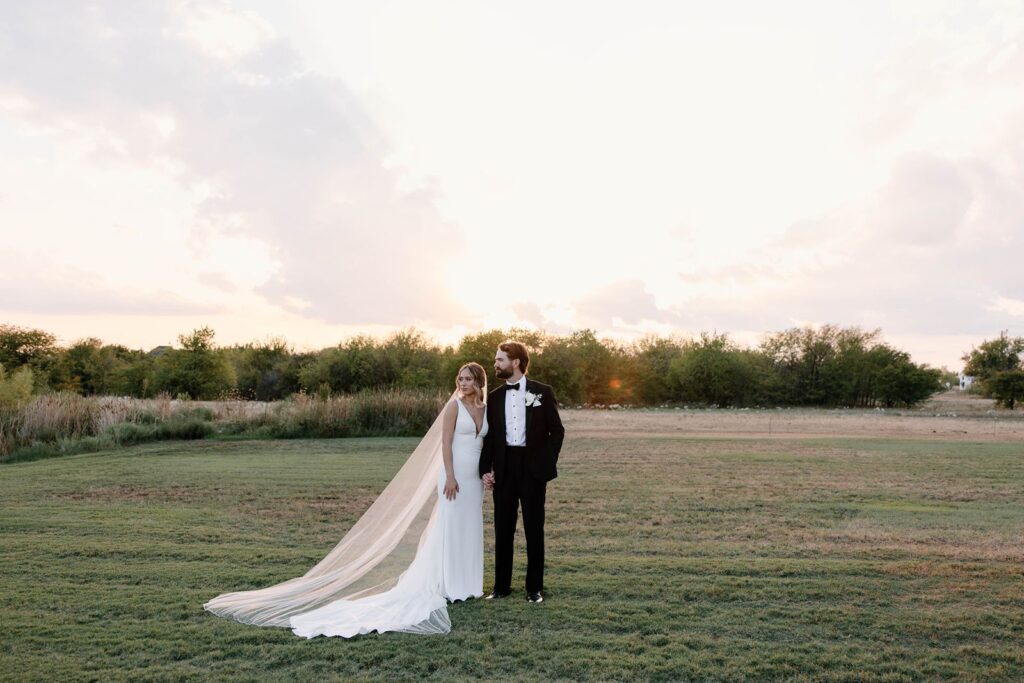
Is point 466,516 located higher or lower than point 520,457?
lower

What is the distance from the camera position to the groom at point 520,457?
653cm

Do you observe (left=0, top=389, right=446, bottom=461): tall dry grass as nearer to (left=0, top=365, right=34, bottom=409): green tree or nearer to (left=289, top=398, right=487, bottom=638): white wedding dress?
(left=0, top=365, right=34, bottom=409): green tree

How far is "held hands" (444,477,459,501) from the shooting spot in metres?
6.57

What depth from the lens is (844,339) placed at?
67375 mm

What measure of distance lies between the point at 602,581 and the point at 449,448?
201 centimetres

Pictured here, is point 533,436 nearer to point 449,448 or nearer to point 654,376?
point 449,448

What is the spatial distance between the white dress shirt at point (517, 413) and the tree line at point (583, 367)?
4722cm

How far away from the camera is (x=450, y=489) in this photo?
657 cm

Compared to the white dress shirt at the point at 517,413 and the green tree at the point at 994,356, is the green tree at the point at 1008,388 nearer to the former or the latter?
the green tree at the point at 994,356

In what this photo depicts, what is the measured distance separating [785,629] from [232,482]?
37.6ft

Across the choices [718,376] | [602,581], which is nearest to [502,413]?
[602,581]

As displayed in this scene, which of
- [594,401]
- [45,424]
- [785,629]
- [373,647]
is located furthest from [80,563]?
[594,401]

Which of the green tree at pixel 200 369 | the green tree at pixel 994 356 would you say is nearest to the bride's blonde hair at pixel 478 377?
the green tree at pixel 200 369

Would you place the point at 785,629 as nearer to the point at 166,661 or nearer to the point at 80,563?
the point at 166,661
